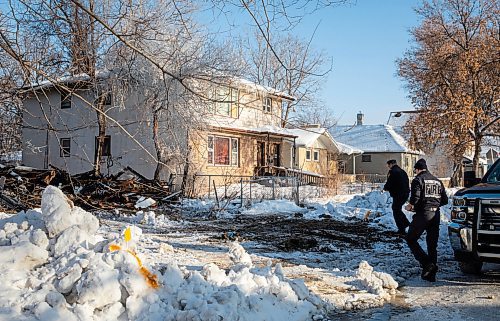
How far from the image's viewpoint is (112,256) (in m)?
5.48

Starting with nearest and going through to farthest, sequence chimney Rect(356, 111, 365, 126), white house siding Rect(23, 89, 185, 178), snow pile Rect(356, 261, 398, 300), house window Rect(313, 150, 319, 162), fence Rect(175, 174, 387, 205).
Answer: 1. snow pile Rect(356, 261, 398, 300)
2. fence Rect(175, 174, 387, 205)
3. white house siding Rect(23, 89, 185, 178)
4. house window Rect(313, 150, 319, 162)
5. chimney Rect(356, 111, 365, 126)

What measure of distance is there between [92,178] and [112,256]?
508 inches

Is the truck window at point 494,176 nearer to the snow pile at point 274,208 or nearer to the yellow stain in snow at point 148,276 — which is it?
the yellow stain in snow at point 148,276

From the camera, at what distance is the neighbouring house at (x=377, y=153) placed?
48.9 meters

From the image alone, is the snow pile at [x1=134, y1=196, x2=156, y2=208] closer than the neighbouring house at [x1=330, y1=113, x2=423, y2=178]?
Yes

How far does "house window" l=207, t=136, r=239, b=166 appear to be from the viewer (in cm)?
2792

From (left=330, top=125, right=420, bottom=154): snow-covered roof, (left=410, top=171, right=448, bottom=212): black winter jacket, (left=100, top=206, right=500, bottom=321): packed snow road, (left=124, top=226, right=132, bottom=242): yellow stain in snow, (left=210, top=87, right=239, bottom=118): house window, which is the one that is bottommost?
(left=100, top=206, right=500, bottom=321): packed snow road

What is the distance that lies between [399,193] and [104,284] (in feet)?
32.0

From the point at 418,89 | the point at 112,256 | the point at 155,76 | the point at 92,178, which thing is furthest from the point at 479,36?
the point at 112,256

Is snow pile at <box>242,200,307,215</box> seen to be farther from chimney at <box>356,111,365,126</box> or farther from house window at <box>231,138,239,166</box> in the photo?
chimney at <box>356,111,365,126</box>

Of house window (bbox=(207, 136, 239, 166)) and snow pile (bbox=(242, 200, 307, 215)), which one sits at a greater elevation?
house window (bbox=(207, 136, 239, 166))

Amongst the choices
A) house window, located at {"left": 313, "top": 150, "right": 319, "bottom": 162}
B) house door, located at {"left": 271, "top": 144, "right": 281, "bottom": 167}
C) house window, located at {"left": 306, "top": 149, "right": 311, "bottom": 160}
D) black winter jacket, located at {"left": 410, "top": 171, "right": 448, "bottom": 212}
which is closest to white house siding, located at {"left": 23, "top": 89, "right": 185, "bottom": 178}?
house door, located at {"left": 271, "top": 144, "right": 281, "bottom": 167}

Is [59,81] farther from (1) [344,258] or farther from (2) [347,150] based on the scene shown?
(2) [347,150]

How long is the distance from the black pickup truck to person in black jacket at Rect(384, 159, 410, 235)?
200 inches
